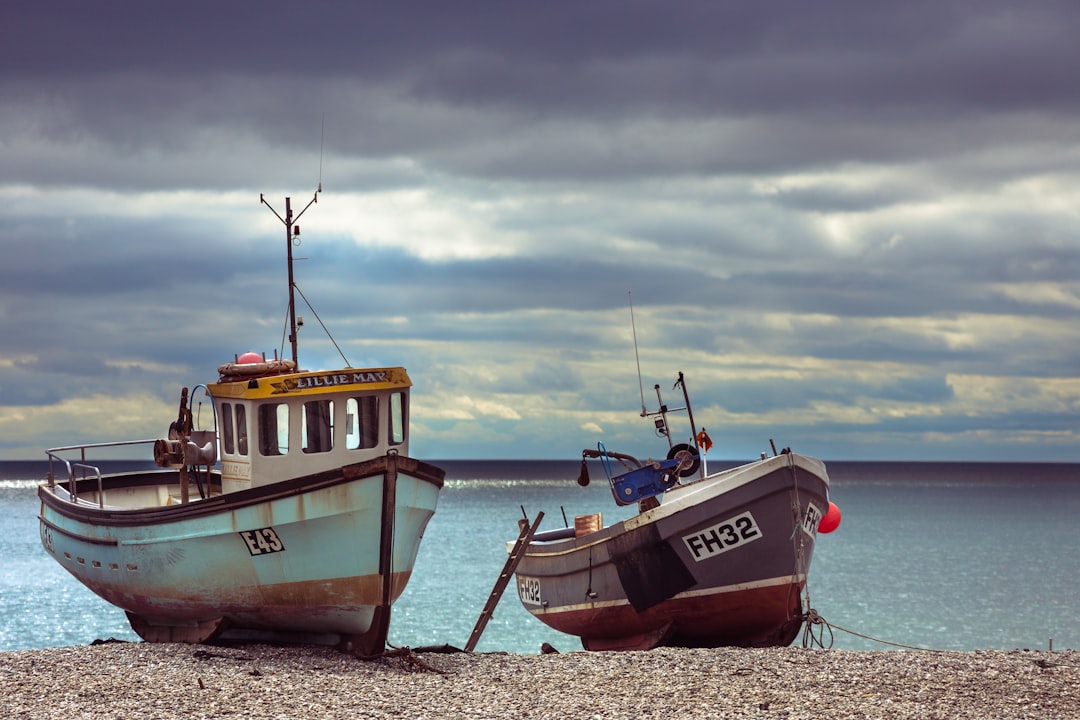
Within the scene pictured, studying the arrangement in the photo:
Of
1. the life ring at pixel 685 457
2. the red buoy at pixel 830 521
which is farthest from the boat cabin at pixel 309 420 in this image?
the red buoy at pixel 830 521

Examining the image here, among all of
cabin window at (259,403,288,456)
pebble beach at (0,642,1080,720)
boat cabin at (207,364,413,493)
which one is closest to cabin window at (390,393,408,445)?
boat cabin at (207,364,413,493)

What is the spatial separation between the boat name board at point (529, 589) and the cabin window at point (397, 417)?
5236mm

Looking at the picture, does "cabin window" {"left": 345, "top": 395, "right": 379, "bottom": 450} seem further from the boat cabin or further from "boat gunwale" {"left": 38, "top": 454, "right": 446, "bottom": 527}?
"boat gunwale" {"left": 38, "top": 454, "right": 446, "bottom": 527}

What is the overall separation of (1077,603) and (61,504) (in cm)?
3547

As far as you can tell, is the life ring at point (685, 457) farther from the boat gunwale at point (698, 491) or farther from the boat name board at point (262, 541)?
the boat name board at point (262, 541)

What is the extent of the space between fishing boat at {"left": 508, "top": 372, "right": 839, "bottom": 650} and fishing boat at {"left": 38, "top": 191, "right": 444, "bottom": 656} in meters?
3.83

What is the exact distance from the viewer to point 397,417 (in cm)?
1972

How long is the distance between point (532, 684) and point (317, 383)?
587cm

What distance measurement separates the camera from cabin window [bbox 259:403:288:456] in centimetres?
1911

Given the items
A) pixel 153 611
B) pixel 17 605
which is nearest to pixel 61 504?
pixel 153 611

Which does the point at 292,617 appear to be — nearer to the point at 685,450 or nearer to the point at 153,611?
the point at 153,611

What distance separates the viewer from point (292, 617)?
60.7 ft

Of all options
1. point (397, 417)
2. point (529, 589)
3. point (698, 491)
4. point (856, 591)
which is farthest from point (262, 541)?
point (856, 591)

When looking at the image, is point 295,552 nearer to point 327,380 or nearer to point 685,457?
point 327,380
